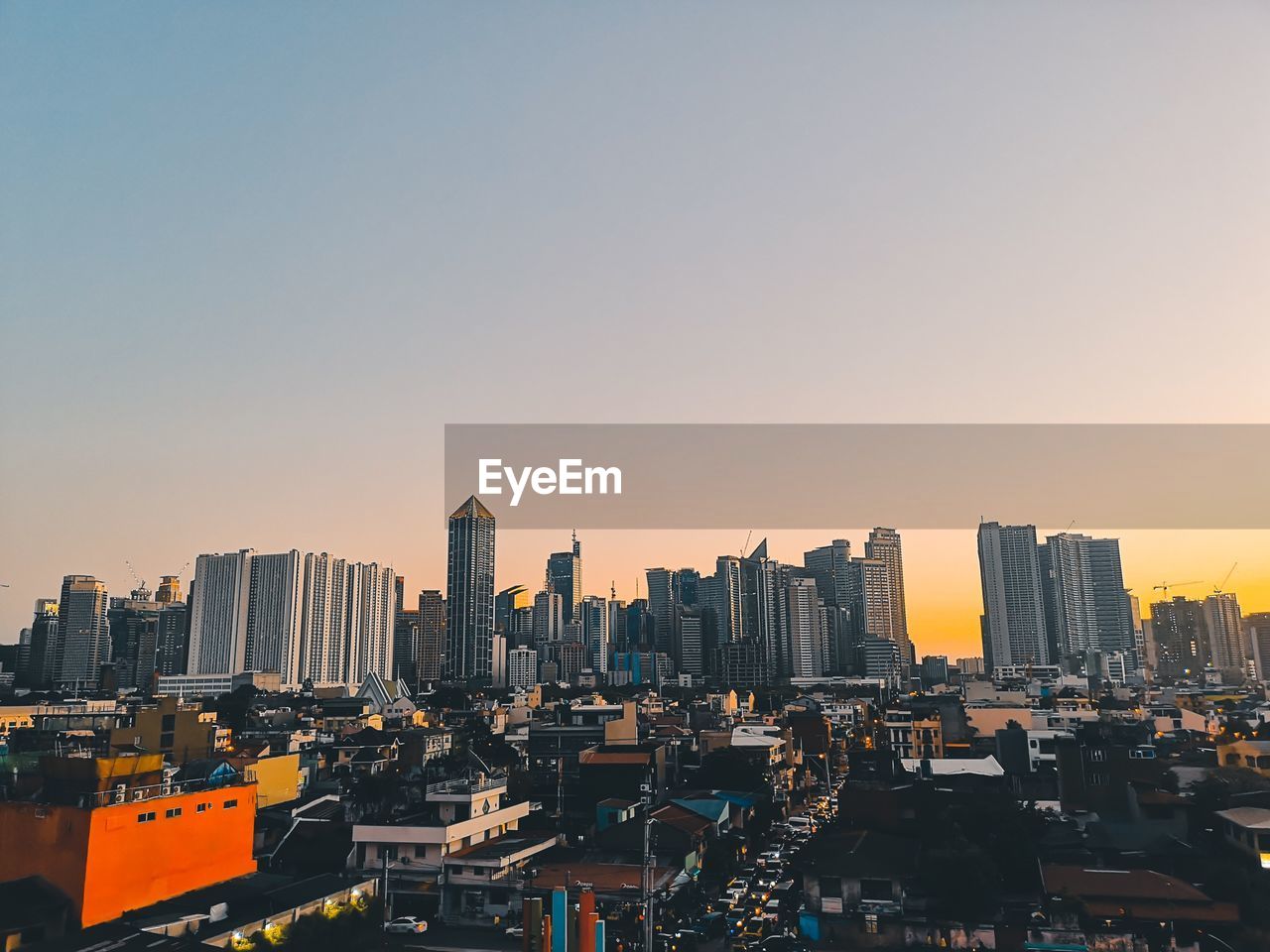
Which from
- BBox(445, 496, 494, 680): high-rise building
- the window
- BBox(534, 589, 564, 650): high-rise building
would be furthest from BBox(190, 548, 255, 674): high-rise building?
the window

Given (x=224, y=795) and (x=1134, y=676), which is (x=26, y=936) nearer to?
(x=224, y=795)

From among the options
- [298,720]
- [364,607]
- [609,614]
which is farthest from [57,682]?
Result: [609,614]

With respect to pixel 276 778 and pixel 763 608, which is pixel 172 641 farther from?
pixel 276 778

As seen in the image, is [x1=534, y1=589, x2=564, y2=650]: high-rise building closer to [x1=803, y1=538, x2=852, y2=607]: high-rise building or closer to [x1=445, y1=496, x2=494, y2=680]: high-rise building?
[x1=445, y1=496, x2=494, y2=680]: high-rise building

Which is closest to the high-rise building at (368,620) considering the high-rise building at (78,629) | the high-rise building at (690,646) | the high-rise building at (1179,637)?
the high-rise building at (78,629)

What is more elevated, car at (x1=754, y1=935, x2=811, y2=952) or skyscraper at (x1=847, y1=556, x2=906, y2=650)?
skyscraper at (x1=847, y1=556, x2=906, y2=650)

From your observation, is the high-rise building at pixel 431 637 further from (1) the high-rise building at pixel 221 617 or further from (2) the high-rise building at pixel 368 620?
(1) the high-rise building at pixel 221 617
